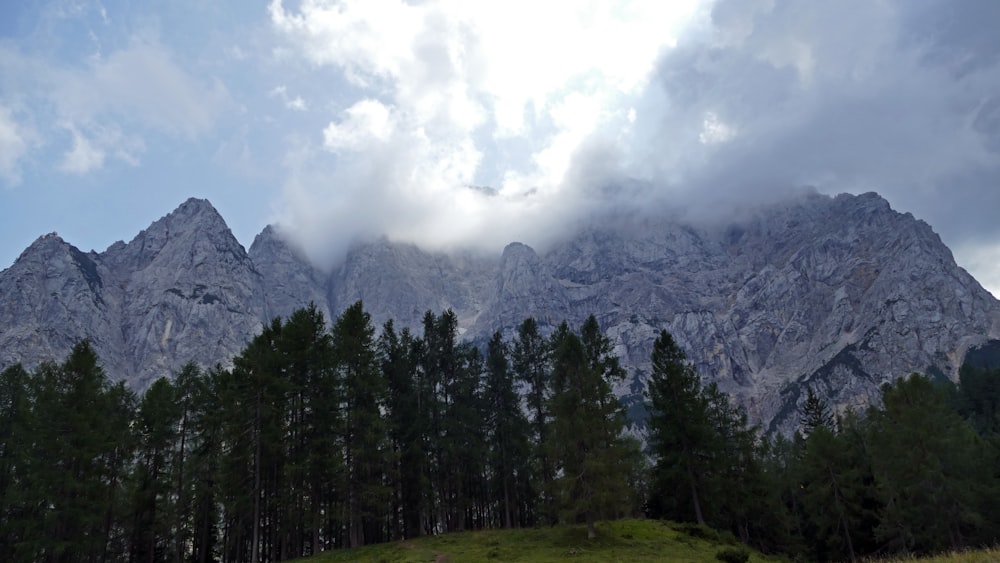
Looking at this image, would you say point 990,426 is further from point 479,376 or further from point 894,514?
point 479,376

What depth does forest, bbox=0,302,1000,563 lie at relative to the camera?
44344 millimetres

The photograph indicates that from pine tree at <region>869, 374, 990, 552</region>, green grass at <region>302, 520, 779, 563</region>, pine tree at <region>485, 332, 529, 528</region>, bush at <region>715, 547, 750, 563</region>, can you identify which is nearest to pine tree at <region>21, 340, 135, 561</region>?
green grass at <region>302, 520, 779, 563</region>

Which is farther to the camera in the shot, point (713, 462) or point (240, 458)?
point (713, 462)

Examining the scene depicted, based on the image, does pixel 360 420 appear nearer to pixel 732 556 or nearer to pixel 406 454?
pixel 406 454

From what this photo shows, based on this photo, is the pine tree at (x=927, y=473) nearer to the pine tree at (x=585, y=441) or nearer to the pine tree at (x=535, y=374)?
the pine tree at (x=585, y=441)

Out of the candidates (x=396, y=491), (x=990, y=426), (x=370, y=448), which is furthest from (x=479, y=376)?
(x=990, y=426)

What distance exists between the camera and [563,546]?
39.3 meters

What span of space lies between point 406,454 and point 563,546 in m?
21.4

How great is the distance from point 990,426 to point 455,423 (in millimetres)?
103942

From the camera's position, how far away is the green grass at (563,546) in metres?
35.6


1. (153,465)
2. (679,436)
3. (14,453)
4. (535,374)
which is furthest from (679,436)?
(14,453)

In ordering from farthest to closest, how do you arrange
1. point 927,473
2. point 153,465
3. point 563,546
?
point 153,465 < point 927,473 < point 563,546

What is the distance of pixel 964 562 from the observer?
52.6 ft

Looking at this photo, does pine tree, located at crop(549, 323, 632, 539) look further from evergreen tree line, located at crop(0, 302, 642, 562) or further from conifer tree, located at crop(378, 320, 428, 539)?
conifer tree, located at crop(378, 320, 428, 539)
